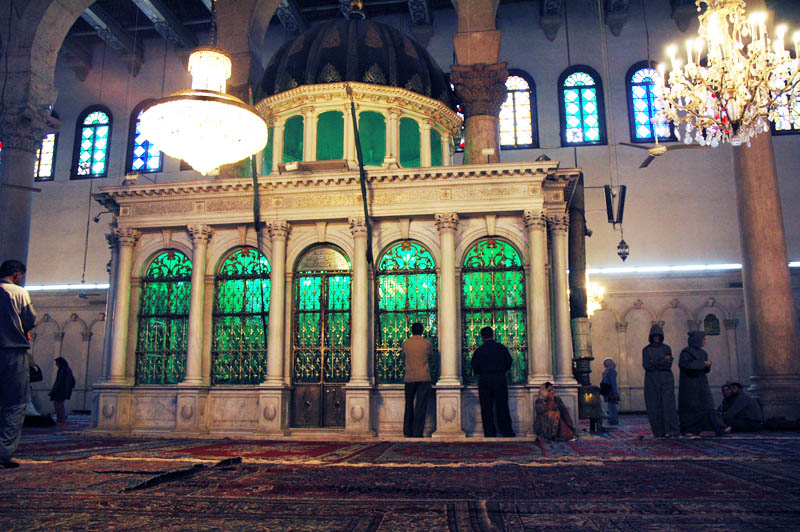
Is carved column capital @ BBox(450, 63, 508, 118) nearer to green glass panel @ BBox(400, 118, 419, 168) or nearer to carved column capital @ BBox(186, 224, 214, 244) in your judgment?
green glass panel @ BBox(400, 118, 419, 168)

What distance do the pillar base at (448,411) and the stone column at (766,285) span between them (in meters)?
4.54

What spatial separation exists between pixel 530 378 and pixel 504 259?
1.90 m

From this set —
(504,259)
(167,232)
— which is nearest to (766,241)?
(504,259)

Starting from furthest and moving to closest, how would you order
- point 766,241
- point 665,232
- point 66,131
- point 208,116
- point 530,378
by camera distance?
point 66,131 < point 665,232 < point 766,241 < point 530,378 < point 208,116

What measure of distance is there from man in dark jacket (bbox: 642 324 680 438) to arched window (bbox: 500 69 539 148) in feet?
33.7

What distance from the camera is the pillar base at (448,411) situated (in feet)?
30.6

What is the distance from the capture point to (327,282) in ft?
34.2

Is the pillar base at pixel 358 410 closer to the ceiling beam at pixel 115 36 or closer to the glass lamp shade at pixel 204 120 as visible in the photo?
the glass lamp shade at pixel 204 120

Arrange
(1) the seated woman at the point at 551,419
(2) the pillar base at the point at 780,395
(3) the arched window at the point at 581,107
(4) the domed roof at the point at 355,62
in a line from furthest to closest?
(3) the arched window at the point at 581,107 < (4) the domed roof at the point at 355,62 < (2) the pillar base at the point at 780,395 < (1) the seated woman at the point at 551,419

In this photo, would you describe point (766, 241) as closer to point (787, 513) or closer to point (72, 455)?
point (787, 513)

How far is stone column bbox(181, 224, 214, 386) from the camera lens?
10.1 m

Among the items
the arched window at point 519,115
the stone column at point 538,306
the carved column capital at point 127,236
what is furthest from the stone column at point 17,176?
the arched window at point 519,115

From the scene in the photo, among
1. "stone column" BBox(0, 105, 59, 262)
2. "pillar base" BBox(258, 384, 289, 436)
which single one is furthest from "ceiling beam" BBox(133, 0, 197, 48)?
"pillar base" BBox(258, 384, 289, 436)

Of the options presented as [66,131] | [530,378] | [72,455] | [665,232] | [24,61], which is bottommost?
[72,455]
